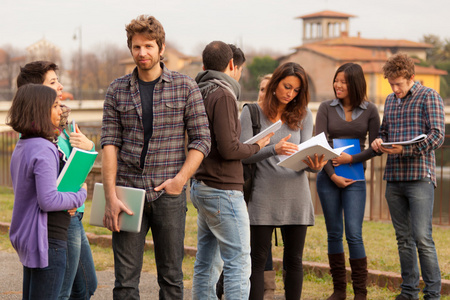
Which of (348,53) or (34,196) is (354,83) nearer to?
(34,196)

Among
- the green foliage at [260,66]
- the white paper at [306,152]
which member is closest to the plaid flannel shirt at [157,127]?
the white paper at [306,152]

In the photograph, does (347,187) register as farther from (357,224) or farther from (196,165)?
(196,165)

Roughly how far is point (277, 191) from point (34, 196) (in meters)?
1.73

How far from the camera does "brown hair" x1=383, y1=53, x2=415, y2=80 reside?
15.7ft

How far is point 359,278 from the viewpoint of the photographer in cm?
485

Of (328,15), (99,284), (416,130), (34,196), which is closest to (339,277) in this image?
(416,130)

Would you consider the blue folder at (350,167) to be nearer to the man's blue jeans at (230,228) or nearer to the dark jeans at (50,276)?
the man's blue jeans at (230,228)

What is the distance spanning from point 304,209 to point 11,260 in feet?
11.4

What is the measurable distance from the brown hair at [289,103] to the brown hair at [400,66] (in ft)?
2.84

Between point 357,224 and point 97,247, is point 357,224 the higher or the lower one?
the higher one

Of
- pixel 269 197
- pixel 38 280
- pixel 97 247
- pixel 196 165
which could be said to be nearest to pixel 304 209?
pixel 269 197

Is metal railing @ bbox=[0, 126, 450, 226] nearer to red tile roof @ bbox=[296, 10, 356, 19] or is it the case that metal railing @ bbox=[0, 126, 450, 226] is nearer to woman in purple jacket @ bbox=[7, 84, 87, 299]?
woman in purple jacket @ bbox=[7, 84, 87, 299]

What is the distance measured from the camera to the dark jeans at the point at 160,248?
3.49 m

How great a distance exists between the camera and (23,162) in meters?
3.08
